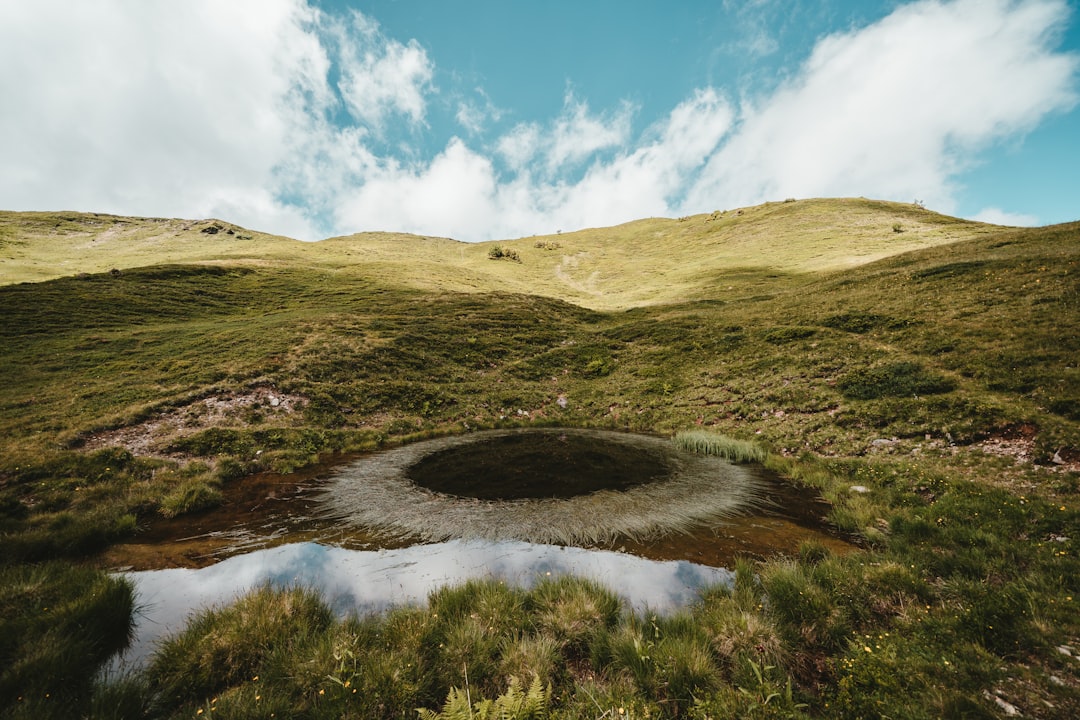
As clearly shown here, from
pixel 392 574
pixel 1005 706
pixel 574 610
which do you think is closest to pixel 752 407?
pixel 1005 706

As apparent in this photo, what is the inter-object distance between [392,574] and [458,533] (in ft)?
7.70

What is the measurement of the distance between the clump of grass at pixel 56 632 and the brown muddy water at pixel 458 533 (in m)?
0.44

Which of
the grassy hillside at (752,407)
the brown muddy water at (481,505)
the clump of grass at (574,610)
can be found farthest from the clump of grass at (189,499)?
the clump of grass at (574,610)

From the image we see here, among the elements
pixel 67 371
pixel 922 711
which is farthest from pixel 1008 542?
pixel 67 371

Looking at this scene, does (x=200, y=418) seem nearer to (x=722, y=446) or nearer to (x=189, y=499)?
(x=189, y=499)

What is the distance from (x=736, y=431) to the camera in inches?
865

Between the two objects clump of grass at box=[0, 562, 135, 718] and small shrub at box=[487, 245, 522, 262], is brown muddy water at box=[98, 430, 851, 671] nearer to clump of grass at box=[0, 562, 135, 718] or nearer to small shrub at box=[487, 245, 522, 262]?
clump of grass at box=[0, 562, 135, 718]

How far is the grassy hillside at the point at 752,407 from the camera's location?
638 cm

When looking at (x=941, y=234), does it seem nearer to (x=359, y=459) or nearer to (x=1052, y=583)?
(x=1052, y=583)

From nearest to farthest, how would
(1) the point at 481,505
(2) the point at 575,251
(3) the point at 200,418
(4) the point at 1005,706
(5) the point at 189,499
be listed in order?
(4) the point at 1005,706
(5) the point at 189,499
(1) the point at 481,505
(3) the point at 200,418
(2) the point at 575,251

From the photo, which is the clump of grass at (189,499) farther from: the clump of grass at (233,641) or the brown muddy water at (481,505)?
the clump of grass at (233,641)

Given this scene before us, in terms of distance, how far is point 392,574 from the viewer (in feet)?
30.6

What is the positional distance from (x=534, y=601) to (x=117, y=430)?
962 inches

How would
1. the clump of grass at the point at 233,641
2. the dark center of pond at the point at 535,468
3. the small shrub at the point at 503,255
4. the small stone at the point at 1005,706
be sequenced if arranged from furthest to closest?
the small shrub at the point at 503,255 < the dark center of pond at the point at 535,468 < the clump of grass at the point at 233,641 < the small stone at the point at 1005,706
